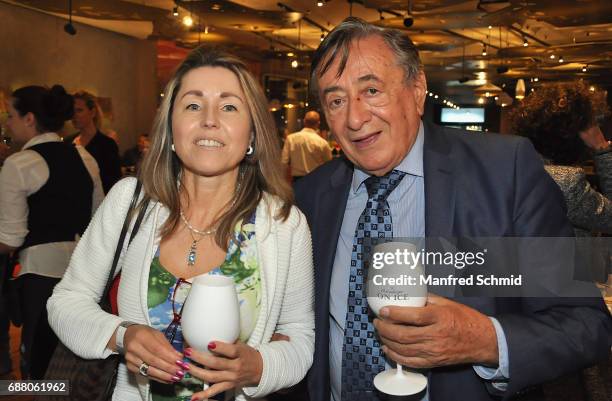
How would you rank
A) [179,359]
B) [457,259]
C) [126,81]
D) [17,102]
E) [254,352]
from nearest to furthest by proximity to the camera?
[179,359], [254,352], [457,259], [17,102], [126,81]

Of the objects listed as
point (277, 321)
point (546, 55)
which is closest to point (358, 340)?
point (277, 321)

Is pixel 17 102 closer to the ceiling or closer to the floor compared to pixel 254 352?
closer to the ceiling

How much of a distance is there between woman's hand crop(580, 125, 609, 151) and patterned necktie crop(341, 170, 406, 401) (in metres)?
1.76

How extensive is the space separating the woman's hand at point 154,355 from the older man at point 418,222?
1.47 ft

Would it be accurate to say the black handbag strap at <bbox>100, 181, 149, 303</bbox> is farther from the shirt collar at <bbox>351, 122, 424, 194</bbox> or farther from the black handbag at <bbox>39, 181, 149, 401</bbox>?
the shirt collar at <bbox>351, 122, 424, 194</bbox>

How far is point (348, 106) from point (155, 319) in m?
0.77

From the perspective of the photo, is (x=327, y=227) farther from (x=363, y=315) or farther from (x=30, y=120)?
(x=30, y=120)

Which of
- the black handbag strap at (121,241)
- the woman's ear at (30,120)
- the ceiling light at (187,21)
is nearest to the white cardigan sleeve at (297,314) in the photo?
the black handbag strap at (121,241)

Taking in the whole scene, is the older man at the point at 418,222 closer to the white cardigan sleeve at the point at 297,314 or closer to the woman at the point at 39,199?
the white cardigan sleeve at the point at 297,314

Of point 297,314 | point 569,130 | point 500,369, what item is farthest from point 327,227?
point 569,130

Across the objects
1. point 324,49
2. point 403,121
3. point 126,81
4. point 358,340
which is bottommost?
point 358,340

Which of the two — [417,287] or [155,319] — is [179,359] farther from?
[417,287]

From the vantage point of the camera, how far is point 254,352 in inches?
57.2

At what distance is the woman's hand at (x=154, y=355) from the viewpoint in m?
1.35
